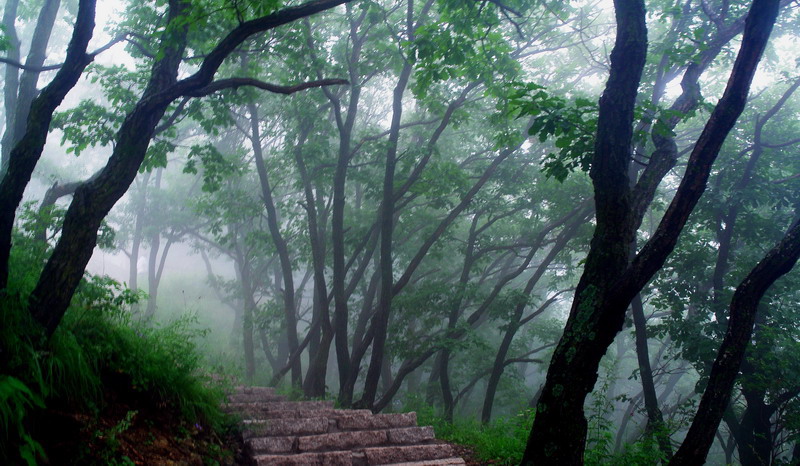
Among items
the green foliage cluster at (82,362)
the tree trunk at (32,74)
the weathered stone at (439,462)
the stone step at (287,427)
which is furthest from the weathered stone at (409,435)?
the tree trunk at (32,74)

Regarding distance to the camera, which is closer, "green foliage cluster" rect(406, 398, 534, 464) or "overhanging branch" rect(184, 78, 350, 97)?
"overhanging branch" rect(184, 78, 350, 97)

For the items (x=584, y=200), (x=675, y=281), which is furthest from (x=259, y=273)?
(x=675, y=281)

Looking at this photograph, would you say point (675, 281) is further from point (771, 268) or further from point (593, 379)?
point (593, 379)

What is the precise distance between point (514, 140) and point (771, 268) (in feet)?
13.9

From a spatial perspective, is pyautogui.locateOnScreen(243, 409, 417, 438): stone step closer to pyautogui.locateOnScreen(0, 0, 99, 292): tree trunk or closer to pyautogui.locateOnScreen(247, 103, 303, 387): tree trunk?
pyautogui.locateOnScreen(0, 0, 99, 292): tree trunk

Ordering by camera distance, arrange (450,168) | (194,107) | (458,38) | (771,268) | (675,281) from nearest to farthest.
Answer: (771,268) → (458,38) → (194,107) → (450,168) → (675,281)

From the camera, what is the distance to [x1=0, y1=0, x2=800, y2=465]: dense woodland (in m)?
3.92

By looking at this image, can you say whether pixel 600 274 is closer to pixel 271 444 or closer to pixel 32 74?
pixel 271 444

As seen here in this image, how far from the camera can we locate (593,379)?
12.1 feet

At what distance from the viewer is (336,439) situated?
5148 mm

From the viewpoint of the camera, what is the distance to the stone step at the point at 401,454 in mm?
4852

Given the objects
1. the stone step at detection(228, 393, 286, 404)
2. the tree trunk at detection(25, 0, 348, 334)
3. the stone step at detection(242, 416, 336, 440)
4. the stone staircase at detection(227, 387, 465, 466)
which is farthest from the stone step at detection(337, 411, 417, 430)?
the tree trunk at detection(25, 0, 348, 334)

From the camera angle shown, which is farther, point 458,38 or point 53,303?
point 458,38

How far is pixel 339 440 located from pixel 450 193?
295 inches
